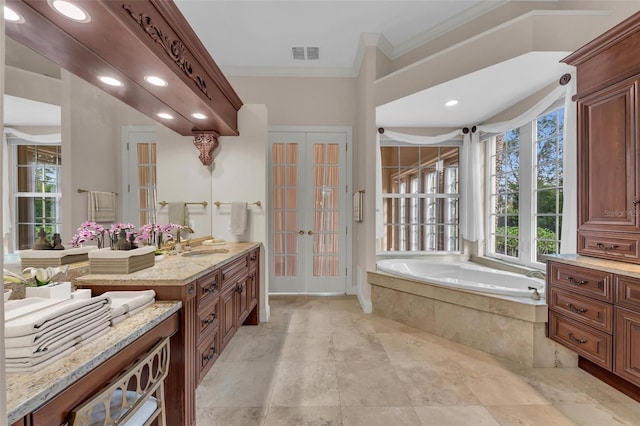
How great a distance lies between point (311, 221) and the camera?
3.78m

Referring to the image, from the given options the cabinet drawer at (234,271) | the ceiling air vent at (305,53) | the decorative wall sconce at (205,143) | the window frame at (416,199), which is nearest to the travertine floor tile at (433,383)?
the cabinet drawer at (234,271)

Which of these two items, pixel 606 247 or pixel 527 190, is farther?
pixel 527 190

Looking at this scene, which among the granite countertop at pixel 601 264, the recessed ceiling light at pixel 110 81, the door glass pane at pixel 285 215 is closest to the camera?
the recessed ceiling light at pixel 110 81

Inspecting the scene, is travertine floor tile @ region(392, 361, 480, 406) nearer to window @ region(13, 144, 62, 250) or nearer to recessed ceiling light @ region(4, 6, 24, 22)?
window @ region(13, 144, 62, 250)

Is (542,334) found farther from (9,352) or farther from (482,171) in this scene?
(9,352)

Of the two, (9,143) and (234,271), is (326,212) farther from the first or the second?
(9,143)

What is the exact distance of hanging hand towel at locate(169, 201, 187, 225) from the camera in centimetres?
222

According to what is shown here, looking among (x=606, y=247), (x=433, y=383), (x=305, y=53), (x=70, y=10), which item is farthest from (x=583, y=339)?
(x=305, y=53)

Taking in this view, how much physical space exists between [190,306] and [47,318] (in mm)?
657

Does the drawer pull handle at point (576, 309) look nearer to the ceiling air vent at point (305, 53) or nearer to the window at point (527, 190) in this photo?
the window at point (527, 190)

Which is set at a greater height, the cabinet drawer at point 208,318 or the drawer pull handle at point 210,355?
Result: the cabinet drawer at point 208,318

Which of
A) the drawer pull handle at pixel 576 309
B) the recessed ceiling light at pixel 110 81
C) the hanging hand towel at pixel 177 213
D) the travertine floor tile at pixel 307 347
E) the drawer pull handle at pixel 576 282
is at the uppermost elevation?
the recessed ceiling light at pixel 110 81

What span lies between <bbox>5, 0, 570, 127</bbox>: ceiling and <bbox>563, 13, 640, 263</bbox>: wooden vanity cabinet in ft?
1.38

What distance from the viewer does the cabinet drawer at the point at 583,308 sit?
66.9 inches
